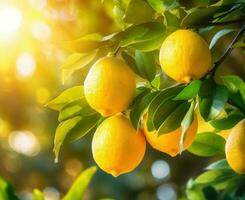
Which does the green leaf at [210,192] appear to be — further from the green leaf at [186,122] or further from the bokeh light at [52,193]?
the bokeh light at [52,193]

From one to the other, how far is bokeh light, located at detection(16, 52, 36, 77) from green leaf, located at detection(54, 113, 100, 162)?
2529 mm

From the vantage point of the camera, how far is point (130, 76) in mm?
1255

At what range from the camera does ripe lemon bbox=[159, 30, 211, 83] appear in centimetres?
118

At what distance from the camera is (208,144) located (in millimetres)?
1649

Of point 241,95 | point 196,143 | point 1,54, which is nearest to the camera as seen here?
point 241,95

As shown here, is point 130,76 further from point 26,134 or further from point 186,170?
point 26,134

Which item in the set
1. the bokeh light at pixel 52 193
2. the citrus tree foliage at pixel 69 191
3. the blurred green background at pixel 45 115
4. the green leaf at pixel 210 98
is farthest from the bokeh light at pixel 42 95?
the green leaf at pixel 210 98

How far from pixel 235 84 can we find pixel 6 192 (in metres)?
0.64

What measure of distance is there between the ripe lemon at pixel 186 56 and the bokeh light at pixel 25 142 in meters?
3.28

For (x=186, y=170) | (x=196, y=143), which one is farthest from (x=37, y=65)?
(x=196, y=143)

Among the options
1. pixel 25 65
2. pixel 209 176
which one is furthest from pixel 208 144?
pixel 25 65

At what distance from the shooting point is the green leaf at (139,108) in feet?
4.14

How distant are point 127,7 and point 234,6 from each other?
0.20 m

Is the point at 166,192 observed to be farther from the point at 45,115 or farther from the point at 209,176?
the point at 209,176
